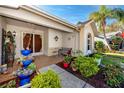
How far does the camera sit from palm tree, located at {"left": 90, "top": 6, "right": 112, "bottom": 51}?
5.84 metres

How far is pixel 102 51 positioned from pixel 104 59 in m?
0.69

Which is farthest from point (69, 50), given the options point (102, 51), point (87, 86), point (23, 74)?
point (23, 74)

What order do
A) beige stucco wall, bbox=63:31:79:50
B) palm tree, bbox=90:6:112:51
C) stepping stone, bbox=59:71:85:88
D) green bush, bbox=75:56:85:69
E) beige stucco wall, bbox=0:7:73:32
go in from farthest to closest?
beige stucco wall, bbox=63:31:79:50, green bush, bbox=75:56:85:69, palm tree, bbox=90:6:112:51, beige stucco wall, bbox=0:7:73:32, stepping stone, bbox=59:71:85:88

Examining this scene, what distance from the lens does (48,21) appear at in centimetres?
737

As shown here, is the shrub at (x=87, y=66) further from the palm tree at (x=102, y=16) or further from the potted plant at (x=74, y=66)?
the palm tree at (x=102, y=16)

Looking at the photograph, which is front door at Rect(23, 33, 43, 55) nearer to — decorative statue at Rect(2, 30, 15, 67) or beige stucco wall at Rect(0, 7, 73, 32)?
decorative statue at Rect(2, 30, 15, 67)

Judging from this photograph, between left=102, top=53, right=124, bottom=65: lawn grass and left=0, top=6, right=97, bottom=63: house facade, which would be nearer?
left=0, top=6, right=97, bottom=63: house facade

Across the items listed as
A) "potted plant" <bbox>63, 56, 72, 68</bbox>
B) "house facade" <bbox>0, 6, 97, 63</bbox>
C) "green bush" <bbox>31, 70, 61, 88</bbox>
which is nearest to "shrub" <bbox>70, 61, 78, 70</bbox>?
"potted plant" <bbox>63, 56, 72, 68</bbox>

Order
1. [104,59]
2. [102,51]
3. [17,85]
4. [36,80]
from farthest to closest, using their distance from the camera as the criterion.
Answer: [104,59]
[102,51]
[17,85]
[36,80]

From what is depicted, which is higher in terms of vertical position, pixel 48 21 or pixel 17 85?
pixel 48 21

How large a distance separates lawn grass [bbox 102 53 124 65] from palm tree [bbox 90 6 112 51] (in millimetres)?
640

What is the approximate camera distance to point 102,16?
20.2 feet

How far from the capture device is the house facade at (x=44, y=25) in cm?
609

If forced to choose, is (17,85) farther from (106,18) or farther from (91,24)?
(106,18)
